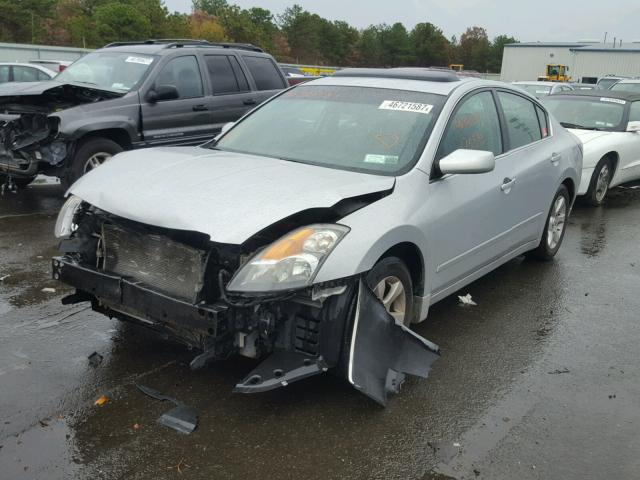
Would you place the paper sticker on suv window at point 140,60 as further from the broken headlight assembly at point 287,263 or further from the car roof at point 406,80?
the broken headlight assembly at point 287,263

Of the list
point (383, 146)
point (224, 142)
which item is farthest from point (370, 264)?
point (224, 142)

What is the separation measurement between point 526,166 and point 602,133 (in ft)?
16.6

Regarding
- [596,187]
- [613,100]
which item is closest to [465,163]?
[596,187]

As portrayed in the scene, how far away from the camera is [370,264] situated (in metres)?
3.45

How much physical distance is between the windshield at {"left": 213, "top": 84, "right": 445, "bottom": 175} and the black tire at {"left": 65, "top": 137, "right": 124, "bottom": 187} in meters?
3.34

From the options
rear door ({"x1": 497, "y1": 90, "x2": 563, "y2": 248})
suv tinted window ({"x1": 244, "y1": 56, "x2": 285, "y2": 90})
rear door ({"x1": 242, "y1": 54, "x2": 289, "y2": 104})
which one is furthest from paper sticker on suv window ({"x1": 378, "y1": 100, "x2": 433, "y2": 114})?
suv tinted window ({"x1": 244, "y1": 56, "x2": 285, "y2": 90})

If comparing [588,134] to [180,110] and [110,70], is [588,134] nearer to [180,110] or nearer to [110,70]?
[180,110]

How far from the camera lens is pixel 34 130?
7.73 metres

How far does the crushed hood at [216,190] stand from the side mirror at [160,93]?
4037mm

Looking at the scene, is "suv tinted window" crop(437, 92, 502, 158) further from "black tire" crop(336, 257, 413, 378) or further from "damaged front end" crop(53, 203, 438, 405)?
"damaged front end" crop(53, 203, 438, 405)

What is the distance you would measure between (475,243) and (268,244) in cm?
189

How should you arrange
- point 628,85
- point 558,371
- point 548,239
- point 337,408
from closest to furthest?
point 337,408
point 558,371
point 548,239
point 628,85

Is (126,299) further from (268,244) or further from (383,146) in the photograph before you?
(383,146)

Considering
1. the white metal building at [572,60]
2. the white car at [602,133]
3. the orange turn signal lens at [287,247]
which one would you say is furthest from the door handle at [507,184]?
the white metal building at [572,60]
